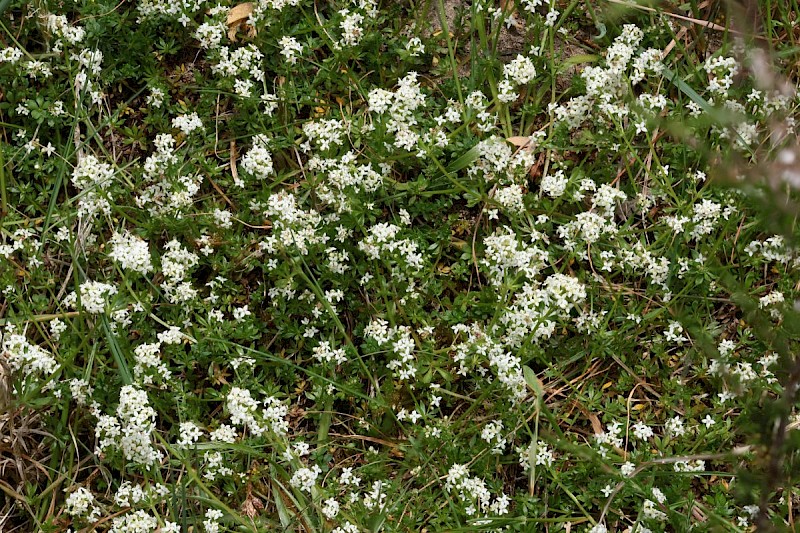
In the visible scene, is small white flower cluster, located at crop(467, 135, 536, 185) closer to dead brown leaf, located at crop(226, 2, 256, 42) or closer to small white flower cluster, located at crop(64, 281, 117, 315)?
dead brown leaf, located at crop(226, 2, 256, 42)

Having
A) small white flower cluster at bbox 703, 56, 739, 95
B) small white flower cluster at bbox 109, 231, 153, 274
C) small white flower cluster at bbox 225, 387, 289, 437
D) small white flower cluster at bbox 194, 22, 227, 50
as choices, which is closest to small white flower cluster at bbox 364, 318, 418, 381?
small white flower cluster at bbox 225, 387, 289, 437

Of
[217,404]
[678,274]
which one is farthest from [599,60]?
[217,404]

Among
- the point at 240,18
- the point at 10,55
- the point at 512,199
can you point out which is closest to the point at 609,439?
the point at 512,199

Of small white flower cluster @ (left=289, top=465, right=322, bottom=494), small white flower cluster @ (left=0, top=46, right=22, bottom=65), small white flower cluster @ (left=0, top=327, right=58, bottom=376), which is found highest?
small white flower cluster @ (left=0, top=46, right=22, bottom=65)

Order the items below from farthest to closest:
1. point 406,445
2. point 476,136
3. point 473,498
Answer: point 476,136
point 406,445
point 473,498

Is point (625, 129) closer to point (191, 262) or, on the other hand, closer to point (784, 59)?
point (784, 59)

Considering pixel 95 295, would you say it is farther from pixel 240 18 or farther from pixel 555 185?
pixel 555 185

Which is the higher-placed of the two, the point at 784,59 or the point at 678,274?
the point at 784,59

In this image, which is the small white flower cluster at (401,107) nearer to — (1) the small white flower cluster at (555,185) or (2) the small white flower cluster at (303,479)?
(1) the small white flower cluster at (555,185)
